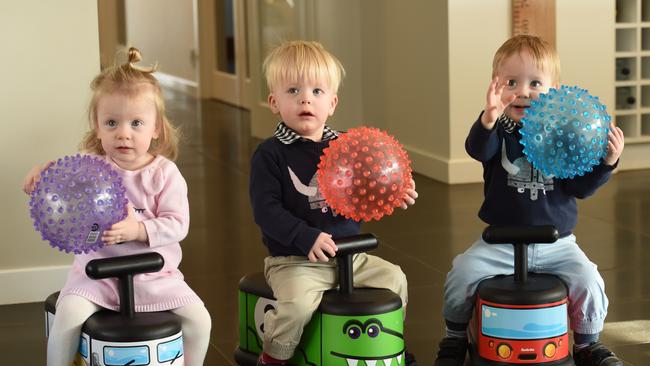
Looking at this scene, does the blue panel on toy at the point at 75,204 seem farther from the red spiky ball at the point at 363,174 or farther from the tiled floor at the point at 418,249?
the tiled floor at the point at 418,249

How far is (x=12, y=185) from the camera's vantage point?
3.52 m

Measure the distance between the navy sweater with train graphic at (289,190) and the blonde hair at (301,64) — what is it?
0.14 meters

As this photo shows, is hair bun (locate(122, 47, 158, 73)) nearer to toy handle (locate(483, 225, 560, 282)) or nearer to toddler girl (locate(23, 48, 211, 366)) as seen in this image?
toddler girl (locate(23, 48, 211, 366))

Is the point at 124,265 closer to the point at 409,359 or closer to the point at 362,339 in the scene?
the point at 362,339

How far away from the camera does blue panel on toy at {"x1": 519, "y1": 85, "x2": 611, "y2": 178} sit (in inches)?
99.9

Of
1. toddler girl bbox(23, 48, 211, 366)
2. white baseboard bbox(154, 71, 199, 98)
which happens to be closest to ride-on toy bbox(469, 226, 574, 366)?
toddler girl bbox(23, 48, 211, 366)

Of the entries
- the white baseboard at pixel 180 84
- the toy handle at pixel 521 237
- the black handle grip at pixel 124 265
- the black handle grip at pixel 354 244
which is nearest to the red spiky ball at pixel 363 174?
the black handle grip at pixel 354 244

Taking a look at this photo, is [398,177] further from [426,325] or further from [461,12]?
[461,12]

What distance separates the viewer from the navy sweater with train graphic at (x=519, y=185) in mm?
2754

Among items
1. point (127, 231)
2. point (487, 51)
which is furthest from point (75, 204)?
point (487, 51)

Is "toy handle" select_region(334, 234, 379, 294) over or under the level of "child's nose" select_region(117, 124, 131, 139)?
under

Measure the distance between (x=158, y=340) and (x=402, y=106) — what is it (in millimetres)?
3774

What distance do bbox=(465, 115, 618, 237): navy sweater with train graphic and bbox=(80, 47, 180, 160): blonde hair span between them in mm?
738

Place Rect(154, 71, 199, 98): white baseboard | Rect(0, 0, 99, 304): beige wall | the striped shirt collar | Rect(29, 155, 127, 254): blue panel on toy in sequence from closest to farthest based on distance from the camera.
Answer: Rect(29, 155, 127, 254): blue panel on toy < the striped shirt collar < Rect(0, 0, 99, 304): beige wall < Rect(154, 71, 199, 98): white baseboard
